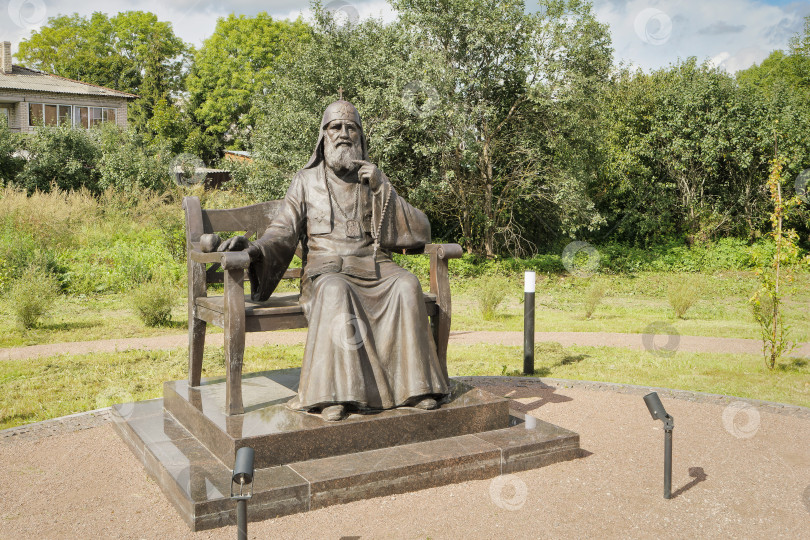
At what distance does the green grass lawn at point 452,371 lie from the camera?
6.35m

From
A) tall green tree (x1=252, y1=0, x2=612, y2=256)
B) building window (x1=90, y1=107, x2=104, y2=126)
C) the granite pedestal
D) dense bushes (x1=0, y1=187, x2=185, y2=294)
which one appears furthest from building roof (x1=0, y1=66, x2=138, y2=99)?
the granite pedestal

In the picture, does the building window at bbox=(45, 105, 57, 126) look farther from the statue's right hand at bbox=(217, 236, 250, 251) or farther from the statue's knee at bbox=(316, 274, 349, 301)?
the statue's knee at bbox=(316, 274, 349, 301)

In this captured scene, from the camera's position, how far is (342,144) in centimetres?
507

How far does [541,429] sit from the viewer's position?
4750 mm

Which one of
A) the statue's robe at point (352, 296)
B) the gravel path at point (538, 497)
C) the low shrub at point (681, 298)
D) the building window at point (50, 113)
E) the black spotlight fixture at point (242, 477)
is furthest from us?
the building window at point (50, 113)

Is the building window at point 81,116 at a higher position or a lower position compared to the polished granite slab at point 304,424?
higher

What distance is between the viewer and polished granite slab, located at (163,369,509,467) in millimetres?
4066

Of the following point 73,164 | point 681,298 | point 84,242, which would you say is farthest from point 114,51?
point 681,298

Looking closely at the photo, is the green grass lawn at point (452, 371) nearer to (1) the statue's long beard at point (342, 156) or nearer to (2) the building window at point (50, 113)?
(1) the statue's long beard at point (342, 156)

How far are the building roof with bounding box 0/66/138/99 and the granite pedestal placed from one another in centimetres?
3033

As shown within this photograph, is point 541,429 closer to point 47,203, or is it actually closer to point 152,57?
point 47,203

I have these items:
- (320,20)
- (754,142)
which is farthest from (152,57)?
(754,142)

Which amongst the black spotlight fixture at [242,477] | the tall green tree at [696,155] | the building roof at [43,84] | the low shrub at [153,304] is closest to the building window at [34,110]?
the building roof at [43,84]

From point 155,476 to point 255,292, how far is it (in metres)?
1.39
